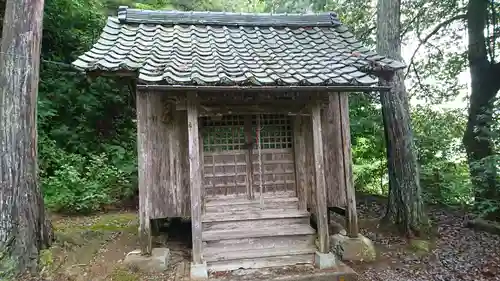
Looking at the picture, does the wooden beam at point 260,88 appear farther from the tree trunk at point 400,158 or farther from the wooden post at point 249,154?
the tree trunk at point 400,158

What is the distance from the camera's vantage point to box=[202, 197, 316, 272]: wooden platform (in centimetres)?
583

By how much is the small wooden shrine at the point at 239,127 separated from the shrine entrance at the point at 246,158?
2 cm

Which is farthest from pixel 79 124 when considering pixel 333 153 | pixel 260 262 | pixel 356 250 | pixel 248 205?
pixel 356 250

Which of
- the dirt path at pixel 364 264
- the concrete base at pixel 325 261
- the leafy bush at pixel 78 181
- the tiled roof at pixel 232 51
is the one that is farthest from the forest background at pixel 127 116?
the concrete base at pixel 325 261

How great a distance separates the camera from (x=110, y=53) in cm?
545

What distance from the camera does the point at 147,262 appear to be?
553cm

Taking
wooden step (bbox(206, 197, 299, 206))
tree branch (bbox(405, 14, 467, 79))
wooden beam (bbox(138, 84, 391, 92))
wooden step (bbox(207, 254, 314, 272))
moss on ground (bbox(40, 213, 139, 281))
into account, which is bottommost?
wooden step (bbox(207, 254, 314, 272))

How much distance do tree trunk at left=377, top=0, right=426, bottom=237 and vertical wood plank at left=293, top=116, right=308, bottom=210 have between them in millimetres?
2062

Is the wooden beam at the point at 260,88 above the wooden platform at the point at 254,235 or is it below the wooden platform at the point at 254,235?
above

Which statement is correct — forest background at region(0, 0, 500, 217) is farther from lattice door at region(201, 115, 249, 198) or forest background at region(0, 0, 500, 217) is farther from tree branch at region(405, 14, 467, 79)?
lattice door at region(201, 115, 249, 198)

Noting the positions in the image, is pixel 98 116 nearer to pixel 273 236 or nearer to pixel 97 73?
pixel 97 73

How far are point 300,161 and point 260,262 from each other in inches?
76.1

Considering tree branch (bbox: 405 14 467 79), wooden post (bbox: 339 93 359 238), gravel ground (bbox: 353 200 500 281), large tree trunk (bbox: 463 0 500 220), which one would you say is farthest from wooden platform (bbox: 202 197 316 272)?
tree branch (bbox: 405 14 467 79)

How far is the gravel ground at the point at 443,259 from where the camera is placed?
5.61 metres
